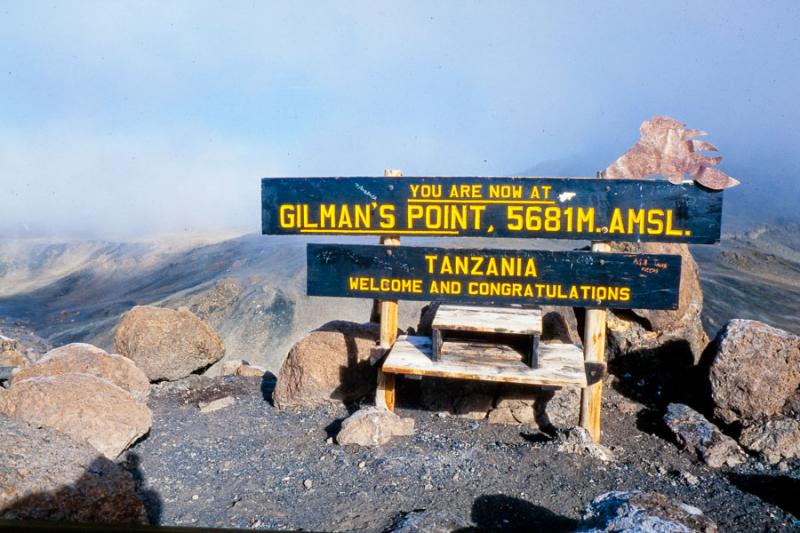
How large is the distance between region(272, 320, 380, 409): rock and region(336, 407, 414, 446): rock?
1.03 m

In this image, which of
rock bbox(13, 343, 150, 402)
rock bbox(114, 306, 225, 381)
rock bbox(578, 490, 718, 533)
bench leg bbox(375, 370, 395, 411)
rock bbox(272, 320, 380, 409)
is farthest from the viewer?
rock bbox(114, 306, 225, 381)

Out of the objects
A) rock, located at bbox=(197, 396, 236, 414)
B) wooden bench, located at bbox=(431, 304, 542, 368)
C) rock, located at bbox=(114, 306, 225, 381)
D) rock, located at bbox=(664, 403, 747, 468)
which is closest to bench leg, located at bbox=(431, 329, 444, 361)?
wooden bench, located at bbox=(431, 304, 542, 368)

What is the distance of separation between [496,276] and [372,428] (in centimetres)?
213

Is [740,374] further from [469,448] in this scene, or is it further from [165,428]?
[165,428]

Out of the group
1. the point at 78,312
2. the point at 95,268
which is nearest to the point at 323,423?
the point at 78,312

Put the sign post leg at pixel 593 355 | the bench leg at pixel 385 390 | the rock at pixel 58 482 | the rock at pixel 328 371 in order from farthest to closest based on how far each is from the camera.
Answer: the rock at pixel 328 371, the bench leg at pixel 385 390, the sign post leg at pixel 593 355, the rock at pixel 58 482

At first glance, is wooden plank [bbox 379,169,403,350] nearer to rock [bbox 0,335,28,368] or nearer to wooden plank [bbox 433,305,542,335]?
wooden plank [bbox 433,305,542,335]

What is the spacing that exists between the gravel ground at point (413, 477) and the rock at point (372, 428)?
0.13 metres

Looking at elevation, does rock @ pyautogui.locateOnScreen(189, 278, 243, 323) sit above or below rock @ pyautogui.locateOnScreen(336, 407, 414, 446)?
below

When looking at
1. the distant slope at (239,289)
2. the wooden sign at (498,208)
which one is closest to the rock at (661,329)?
the wooden sign at (498,208)

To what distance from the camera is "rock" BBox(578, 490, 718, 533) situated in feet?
9.98

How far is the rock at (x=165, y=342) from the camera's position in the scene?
894cm

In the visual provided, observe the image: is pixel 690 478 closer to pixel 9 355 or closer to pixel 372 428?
pixel 372 428

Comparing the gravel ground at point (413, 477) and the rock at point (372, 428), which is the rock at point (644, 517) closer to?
the gravel ground at point (413, 477)
